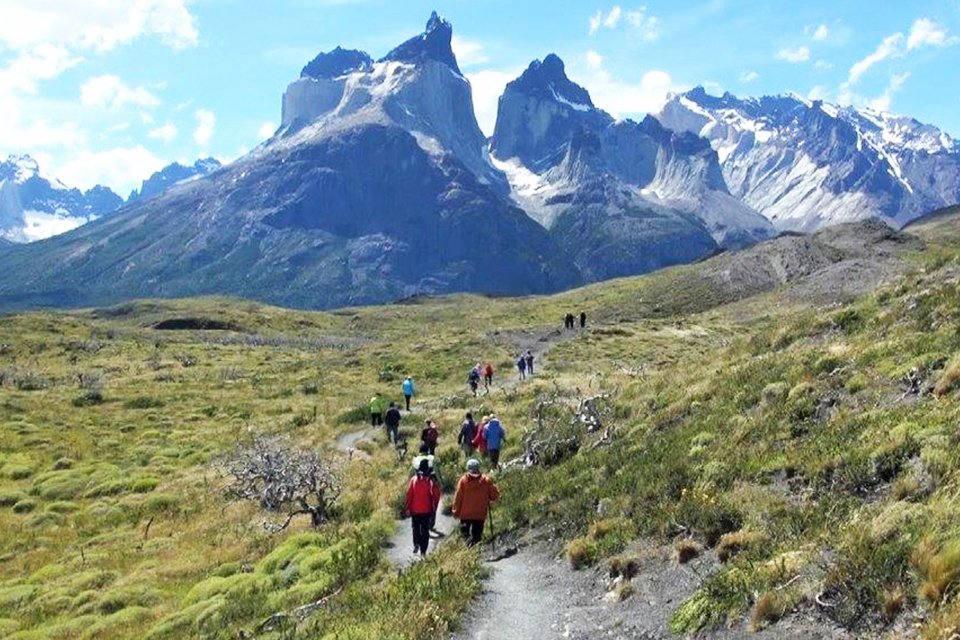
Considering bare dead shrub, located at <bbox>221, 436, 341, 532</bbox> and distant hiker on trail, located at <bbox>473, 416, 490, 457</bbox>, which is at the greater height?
distant hiker on trail, located at <bbox>473, 416, 490, 457</bbox>

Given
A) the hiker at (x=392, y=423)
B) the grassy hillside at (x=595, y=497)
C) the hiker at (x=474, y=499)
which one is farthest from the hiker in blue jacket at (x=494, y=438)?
the hiker at (x=392, y=423)

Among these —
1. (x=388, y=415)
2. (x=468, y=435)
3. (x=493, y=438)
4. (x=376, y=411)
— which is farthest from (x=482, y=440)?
(x=376, y=411)

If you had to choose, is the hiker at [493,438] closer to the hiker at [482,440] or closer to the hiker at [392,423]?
the hiker at [482,440]

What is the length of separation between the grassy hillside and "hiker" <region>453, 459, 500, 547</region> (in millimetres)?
694

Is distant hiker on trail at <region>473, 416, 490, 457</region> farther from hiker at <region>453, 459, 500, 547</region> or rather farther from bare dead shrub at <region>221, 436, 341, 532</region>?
hiker at <region>453, 459, 500, 547</region>

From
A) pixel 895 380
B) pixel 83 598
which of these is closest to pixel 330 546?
pixel 83 598

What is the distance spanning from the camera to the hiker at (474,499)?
17.5 m

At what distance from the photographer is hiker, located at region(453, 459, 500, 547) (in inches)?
688

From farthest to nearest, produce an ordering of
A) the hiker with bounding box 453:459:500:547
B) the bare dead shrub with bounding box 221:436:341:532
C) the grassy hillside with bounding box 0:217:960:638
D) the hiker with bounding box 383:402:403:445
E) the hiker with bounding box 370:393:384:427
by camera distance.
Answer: the hiker with bounding box 370:393:384:427
the hiker with bounding box 383:402:403:445
the bare dead shrub with bounding box 221:436:341:532
the hiker with bounding box 453:459:500:547
the grassy hillside with bounding box 0:217:960:638

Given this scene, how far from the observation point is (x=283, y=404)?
56.7 m

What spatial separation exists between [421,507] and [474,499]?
1.23 meters

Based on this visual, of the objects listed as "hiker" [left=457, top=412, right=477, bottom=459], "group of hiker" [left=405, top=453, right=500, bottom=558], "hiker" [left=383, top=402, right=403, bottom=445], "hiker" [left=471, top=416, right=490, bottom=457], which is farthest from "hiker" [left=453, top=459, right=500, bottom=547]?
"hiker" [left=383, top=402, right=403, bottom=445]

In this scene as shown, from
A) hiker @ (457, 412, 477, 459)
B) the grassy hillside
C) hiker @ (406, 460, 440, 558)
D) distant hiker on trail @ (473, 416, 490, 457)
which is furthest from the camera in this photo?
hiker @ (457, 412, 477, 459)

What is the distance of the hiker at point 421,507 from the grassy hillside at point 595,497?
71 cm
